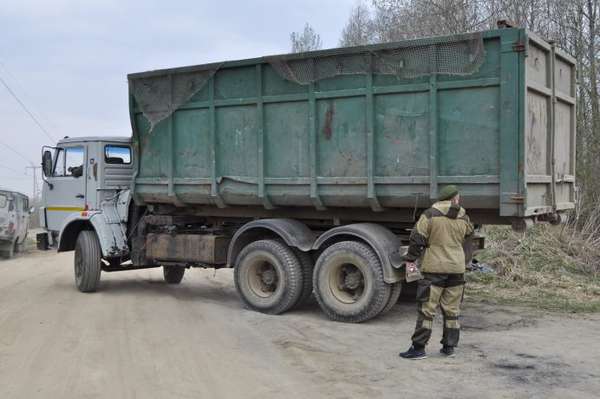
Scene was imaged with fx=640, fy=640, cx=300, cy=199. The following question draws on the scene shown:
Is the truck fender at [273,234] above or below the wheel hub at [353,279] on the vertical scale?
above

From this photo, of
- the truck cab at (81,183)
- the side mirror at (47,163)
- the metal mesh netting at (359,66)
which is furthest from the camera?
the side mirror at (47,163)

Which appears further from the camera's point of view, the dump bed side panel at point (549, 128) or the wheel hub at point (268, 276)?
the wheel hub at point (268, 276)

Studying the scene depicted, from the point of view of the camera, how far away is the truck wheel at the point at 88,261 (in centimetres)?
1005

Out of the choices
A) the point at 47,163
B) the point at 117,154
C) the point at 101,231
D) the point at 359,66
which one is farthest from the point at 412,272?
the point at 47,163

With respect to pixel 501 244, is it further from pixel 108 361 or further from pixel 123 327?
pixel 108 361

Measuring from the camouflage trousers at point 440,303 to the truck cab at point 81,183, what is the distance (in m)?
5.84

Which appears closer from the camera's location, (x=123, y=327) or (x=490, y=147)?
(x=490, y=147)

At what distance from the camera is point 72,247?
10.8 metres

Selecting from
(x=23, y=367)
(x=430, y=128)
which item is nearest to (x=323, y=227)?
(x=430, y=128)

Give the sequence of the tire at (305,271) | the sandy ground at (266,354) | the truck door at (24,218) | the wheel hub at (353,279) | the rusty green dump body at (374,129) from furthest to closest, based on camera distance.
Answer: the truck door at (24,218), the tire at (305,271), the wheel hub at (353,279), the rusty green dump body at (374,129), the sandy ground at (266,354)

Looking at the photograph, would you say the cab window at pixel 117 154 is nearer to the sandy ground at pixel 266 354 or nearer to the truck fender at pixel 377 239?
the sandy ground at pixel 266 354

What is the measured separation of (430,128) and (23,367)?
475cm

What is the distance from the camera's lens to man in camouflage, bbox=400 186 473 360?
5.91 meters

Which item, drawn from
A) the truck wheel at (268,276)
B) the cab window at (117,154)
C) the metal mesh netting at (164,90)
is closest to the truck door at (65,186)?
the cab window at (117,154)
